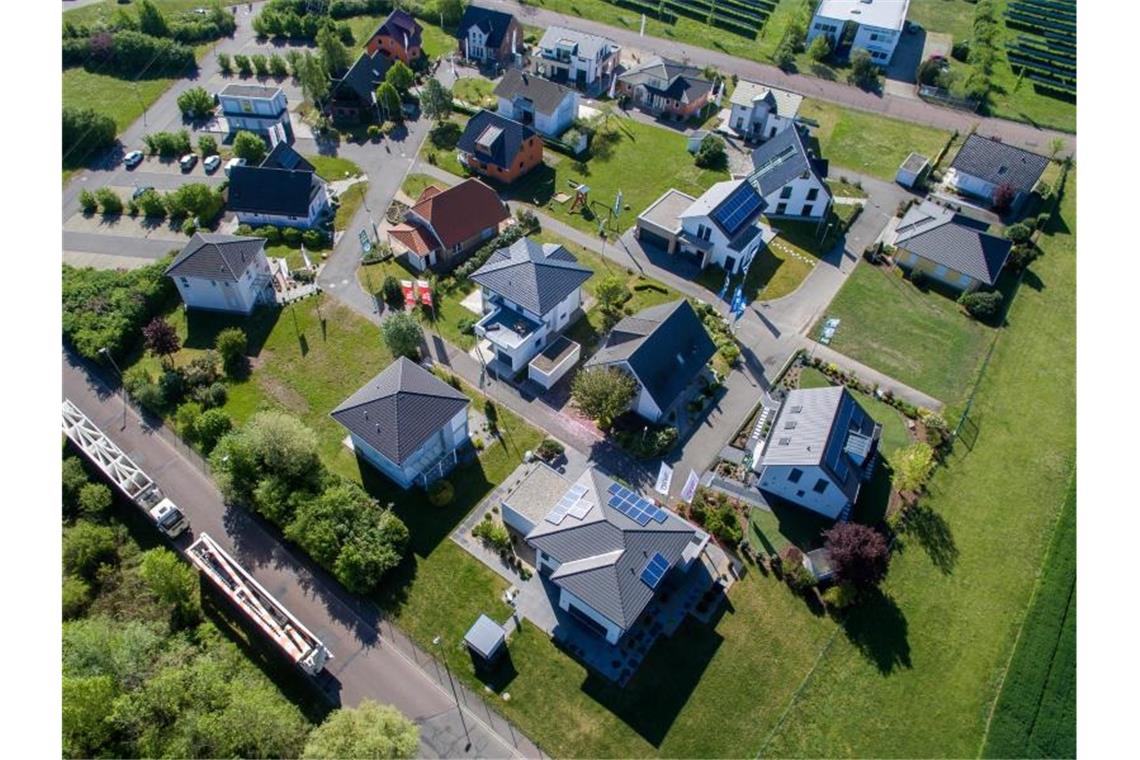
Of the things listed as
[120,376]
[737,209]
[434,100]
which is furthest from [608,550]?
[434,100]

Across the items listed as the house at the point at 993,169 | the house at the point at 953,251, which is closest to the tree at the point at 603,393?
the house at the point at 953,251

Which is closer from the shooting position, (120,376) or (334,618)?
(334,618)

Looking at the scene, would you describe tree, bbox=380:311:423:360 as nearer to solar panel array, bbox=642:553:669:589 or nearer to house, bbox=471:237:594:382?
house, bbox=471:237:594:382

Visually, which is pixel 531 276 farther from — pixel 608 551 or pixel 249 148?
pixel 249 148

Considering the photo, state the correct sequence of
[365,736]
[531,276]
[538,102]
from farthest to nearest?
[538,102] < [531,276] < [365,736]

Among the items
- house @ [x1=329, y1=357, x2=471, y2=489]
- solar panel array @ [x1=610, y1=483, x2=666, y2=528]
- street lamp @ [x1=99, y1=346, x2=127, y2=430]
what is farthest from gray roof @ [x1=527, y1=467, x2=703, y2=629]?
street lamp @ [x1=99, y1=346, x2=127, y2=430]

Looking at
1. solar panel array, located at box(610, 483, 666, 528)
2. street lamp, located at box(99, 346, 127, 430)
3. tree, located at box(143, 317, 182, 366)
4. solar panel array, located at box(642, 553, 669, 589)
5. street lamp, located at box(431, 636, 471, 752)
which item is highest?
solar panel array, located at box(610, 483, 666, 528)

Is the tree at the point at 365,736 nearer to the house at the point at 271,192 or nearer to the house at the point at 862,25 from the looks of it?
the house at the point at 271,192

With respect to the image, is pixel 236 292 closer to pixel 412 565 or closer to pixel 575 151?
pixel 412 565
